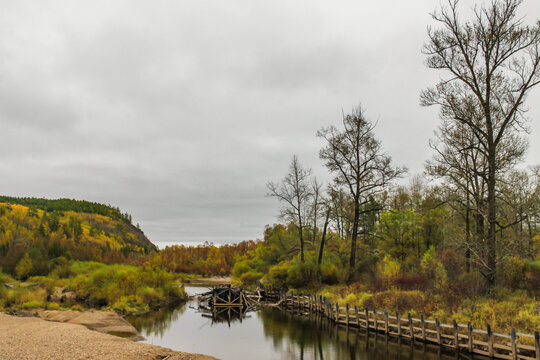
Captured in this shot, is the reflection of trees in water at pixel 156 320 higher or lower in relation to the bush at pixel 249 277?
lower

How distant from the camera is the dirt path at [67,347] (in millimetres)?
15750

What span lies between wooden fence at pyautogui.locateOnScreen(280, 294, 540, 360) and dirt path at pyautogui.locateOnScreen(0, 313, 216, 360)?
1102 cm

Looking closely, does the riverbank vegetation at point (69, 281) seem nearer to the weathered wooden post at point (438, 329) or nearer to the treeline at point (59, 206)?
the weathered wooden post at point (438, 329)

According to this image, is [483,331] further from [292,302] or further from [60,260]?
[60,260]

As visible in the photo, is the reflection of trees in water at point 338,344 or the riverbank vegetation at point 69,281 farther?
the riverbank vegetation at point 69,281

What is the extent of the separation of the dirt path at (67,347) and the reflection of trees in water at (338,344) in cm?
591

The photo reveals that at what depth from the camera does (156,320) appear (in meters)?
32.0

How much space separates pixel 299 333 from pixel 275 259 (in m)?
25.5

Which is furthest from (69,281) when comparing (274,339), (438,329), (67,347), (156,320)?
(438,329)

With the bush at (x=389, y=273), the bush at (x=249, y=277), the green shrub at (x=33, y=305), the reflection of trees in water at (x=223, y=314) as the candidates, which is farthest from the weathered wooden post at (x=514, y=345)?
the bush at (x=249, y=277)

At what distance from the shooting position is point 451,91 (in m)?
21.8

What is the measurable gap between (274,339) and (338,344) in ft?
15.0

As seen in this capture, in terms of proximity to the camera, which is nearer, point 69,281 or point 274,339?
point 274,339

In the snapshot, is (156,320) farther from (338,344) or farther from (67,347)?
(338,344)
